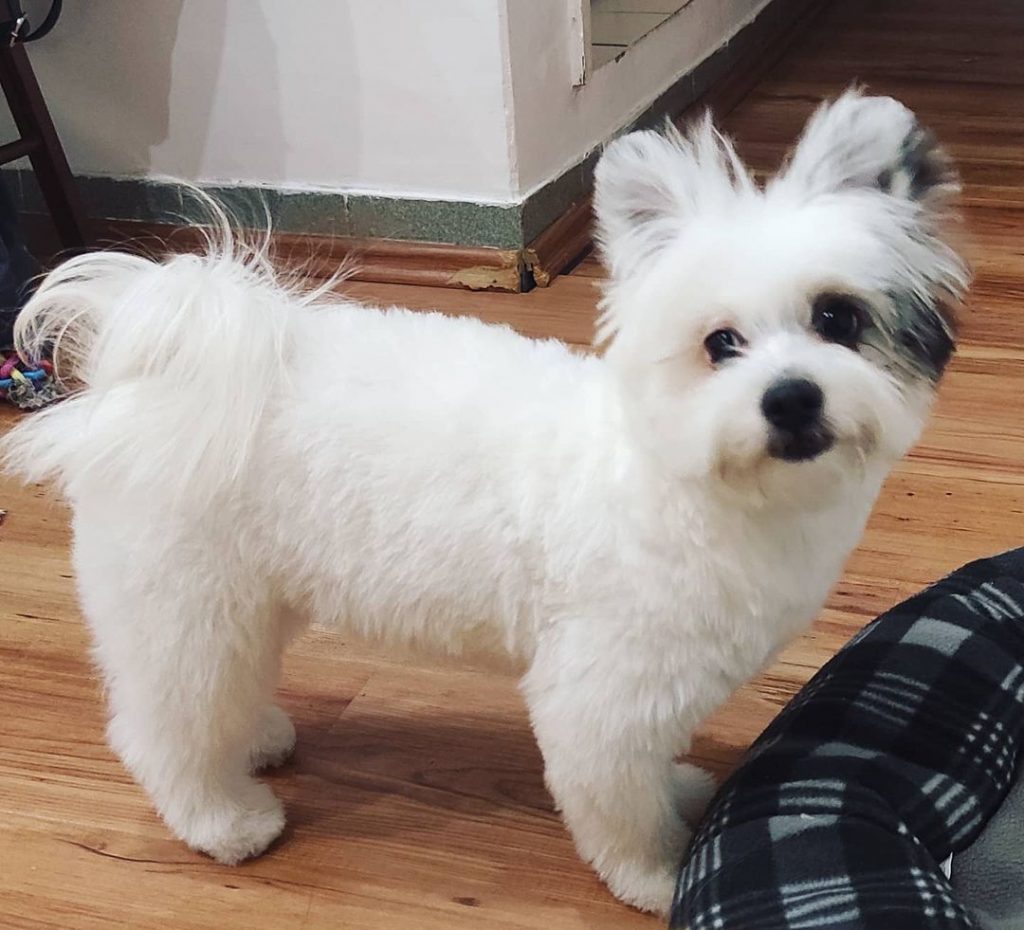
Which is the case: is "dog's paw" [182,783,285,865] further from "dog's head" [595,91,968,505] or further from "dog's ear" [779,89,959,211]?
"dog's ear" [779,89,959,211]

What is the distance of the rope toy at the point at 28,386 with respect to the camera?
6.01 feet

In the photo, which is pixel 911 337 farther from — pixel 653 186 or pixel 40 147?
pixel 40 147

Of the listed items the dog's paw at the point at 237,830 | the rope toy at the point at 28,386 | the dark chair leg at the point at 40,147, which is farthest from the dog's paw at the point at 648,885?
the dark chair leg at the point at 40,147

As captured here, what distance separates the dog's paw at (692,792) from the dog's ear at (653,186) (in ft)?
1.68

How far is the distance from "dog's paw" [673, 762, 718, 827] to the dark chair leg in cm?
149

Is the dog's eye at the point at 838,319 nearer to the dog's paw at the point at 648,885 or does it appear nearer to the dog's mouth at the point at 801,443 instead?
the dog's mouth at the point at 801,443

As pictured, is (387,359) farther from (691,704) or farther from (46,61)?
(46,61)

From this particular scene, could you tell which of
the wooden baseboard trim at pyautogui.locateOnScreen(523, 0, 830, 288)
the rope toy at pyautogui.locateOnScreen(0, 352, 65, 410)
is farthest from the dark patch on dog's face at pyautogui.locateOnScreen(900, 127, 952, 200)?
the rope toy at pyautogui.locateOnScreen(0, 352, 65, 410)

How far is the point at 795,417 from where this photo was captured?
79cm

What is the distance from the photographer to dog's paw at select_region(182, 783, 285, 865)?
3.72 ft

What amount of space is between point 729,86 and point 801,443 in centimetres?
224

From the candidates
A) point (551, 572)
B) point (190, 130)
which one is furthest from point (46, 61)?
point (551, 572)

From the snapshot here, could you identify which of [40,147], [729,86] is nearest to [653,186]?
[40,147]

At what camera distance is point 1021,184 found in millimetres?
2377
